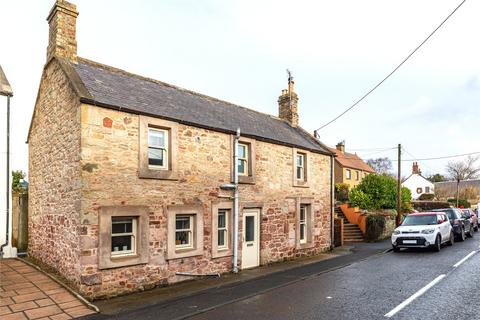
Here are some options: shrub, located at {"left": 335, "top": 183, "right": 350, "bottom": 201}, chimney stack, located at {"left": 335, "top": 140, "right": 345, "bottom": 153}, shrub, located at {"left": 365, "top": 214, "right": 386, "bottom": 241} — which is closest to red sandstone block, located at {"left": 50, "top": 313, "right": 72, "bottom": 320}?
shrub, located at {"left": 365, "top": 214, "right": 386, "bottom": 241}

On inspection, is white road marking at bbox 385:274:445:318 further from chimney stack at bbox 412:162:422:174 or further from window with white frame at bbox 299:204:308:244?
chimney stack at bbox 412:162:422:174

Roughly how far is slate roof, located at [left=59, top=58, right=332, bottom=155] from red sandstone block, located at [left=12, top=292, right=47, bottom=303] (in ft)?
16.3

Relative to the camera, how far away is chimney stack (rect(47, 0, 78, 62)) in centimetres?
1068

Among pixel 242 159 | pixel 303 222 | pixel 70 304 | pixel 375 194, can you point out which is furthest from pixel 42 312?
pixel 375 194

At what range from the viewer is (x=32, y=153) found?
13500mm

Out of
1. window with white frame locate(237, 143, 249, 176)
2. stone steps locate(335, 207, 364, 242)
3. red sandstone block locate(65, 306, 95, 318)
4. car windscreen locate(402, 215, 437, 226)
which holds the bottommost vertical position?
stone steps locate(335, 207, 364, 242)

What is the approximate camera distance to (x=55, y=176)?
1060 centimetres

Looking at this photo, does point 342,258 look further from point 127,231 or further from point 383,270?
point 127,231

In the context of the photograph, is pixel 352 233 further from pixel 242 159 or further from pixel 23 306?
pixel 23 306

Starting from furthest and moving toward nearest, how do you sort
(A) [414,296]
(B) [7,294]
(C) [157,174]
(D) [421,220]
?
(D) [421,220], (C) [157,174], (B) [7,294], (A) [414,296]

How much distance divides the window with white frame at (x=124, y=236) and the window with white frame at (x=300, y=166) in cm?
859

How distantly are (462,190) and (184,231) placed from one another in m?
64.6

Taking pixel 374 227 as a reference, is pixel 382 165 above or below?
above

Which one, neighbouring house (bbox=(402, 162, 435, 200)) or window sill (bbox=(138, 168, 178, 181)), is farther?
neighbouring house (bbox=(402, 162, 435, 200))
